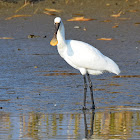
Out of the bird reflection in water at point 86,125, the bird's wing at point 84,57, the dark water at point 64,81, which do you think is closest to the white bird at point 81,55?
the bird's wing at point 84,57

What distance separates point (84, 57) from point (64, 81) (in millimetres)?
1079

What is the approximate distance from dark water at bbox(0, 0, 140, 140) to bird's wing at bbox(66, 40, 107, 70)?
428mm

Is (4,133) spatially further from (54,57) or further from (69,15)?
(69,15)

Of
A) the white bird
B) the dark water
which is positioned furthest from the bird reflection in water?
the white bird

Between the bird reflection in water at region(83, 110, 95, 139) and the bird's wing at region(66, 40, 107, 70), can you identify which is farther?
the bird's wing at region(66, 40, 107, 70)

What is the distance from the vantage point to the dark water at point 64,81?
21.0ft

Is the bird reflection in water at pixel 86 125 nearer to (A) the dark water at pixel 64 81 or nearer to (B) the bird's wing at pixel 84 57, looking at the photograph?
(A) the dark water at pixel 64 81

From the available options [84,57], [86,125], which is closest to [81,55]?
[84,57]

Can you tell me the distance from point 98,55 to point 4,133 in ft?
8.36

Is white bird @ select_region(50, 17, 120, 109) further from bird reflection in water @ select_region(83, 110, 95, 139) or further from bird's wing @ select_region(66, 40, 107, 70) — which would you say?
bird reflection in water @ select_region(83, 110, 95, 139)

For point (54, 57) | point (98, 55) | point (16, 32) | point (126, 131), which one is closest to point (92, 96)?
point (98, 55)

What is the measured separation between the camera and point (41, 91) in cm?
848

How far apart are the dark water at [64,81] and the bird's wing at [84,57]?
1.40ft

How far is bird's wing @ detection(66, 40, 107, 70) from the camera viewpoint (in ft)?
26.8
